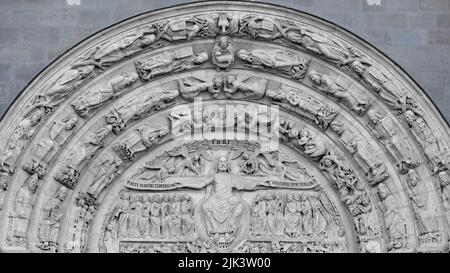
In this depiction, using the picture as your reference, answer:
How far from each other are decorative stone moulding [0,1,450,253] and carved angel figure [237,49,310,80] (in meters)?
0.02

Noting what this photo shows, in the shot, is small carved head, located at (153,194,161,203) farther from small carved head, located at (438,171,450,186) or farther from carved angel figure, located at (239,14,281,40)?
small carved head, located at (438,171,450,186)

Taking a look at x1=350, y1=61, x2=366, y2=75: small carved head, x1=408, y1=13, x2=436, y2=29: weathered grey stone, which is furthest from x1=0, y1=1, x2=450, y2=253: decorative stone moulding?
x1=408, y1=13, x2=436, y2=29: weathered grey stone

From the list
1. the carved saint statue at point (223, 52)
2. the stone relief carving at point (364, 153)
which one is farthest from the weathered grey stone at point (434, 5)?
the carved saint statue at point (223, 52)

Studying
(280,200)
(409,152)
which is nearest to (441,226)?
(409,152)

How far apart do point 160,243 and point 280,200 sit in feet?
6.18

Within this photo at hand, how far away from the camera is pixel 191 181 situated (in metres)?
12.7

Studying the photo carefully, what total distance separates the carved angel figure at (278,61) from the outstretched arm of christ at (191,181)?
185 centimetres

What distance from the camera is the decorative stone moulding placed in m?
12.2

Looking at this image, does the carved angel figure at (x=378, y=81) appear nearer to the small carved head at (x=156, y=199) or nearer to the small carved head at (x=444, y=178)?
the small carved head at (x=444, y=178)

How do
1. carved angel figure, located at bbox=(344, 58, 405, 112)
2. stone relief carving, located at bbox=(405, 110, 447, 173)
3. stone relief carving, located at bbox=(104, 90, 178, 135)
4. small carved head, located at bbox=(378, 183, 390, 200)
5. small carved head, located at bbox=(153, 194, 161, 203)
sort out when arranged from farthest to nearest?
small carved head, located at bbox=(153, 194, 161, 203) < stone relief carving, located at bbox=(104, 90, 178, 135) < carved angel figure, located at bbox=(344, 58, 405, 112) < small carved head, located at bbox=(378, 183, 390, 200) < stone relief carving, located at bbox=(405, 110, 447, 173)

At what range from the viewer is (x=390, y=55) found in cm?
1252

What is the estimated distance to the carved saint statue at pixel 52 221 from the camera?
472 inches
